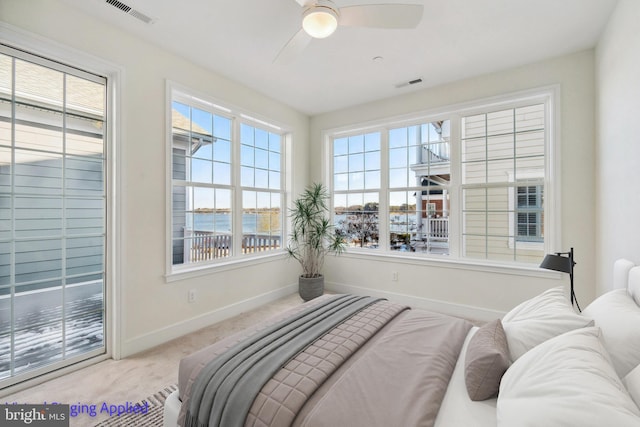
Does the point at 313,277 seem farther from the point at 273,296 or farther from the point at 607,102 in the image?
the point at 607,102

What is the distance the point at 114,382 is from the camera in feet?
7.05

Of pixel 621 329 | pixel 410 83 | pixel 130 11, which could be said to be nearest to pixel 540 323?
pixel 621 329

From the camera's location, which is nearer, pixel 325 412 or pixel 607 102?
pixel 325 412

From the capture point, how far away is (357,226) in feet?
14.8

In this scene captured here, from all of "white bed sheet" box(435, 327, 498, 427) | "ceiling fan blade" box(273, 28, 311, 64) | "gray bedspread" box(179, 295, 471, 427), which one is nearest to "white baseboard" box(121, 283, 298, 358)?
"gray bedspread" box(179, 295, 471, 427)

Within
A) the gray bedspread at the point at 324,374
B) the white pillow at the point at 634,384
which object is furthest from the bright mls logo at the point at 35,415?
the white pillow at the point at 634,384

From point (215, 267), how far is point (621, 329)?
10.7 ft

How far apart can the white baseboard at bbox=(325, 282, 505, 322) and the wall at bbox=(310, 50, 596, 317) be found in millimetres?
Result: 12

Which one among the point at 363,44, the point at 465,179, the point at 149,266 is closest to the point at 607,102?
the point at 465,179

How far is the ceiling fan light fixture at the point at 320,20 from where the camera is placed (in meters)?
1.78

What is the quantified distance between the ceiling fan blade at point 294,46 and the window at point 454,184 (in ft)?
7.15

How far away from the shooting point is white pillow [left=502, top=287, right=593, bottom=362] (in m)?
1.22

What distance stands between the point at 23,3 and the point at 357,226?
4.02m

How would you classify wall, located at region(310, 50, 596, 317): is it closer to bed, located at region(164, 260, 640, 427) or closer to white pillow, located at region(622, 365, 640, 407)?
bed, located at region(164, 260, 640, 427)
